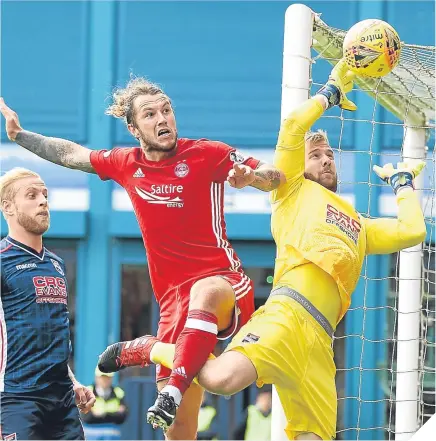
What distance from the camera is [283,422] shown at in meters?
5.35

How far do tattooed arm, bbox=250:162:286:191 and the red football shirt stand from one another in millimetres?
71

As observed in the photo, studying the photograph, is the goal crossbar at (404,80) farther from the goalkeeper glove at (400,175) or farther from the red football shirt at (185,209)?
the red football shirt at (185,209)

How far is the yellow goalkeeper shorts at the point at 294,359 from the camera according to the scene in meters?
4.74

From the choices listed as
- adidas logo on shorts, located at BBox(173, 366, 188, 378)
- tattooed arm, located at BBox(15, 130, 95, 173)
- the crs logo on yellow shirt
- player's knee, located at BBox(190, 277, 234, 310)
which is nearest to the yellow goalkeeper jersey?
the crs logo on yellow shirt

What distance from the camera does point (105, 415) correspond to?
9812mm

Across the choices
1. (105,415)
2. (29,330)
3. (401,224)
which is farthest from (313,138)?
(105,415)

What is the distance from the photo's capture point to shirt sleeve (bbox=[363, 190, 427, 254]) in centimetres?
515

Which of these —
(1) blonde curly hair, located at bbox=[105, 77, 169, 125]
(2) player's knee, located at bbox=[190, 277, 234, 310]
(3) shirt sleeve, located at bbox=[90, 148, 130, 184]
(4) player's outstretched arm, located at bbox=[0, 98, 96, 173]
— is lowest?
(2) player's knee, located at bbox=[190, 277, 234, 310]

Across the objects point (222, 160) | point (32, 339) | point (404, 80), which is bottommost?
point (32, 339)

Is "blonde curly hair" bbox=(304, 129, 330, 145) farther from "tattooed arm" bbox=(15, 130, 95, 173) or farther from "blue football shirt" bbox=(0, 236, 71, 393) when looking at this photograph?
"blue football shirt" bbox=(0, 236, 71, 393)

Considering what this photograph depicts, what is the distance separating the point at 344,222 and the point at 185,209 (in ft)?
2.38

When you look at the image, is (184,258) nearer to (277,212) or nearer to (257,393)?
(277,212)

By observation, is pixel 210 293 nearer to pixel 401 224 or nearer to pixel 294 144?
pixel 294 144

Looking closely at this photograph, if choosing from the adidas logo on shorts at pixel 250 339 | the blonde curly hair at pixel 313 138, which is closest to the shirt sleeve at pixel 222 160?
the blonde curly hair at pixel 313 138
